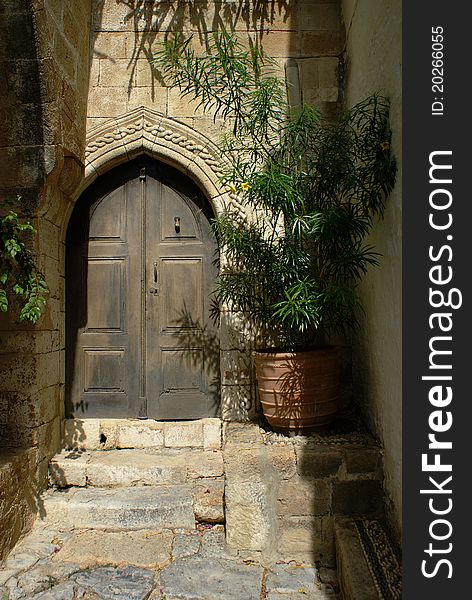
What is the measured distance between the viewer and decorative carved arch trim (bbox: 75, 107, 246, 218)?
3.85 meters

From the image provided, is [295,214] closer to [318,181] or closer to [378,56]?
[318,181]

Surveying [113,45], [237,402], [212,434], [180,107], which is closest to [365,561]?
[237,402]

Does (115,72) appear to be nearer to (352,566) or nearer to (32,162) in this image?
(32,162)

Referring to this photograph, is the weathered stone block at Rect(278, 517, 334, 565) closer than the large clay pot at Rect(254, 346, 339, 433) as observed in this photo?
Yes

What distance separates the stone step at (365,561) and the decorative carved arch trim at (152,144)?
2.24m

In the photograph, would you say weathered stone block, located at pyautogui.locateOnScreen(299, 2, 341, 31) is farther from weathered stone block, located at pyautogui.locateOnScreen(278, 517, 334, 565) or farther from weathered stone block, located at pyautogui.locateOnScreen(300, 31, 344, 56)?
weathered stone block, located at pyautogui.locateOnScreen(278, 517, 334, 565)

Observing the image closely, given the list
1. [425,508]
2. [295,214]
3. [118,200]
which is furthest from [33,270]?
[425,508]

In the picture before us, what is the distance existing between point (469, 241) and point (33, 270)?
235cm

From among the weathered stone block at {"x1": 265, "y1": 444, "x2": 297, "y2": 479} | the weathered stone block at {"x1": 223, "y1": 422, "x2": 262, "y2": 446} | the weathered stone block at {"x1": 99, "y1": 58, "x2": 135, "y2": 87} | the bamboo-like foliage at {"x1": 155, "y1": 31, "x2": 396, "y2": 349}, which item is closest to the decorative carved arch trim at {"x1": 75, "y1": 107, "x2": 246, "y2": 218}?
the weathered stone block at {"x1": 99, "y1": 58, "x2": 135, "y2": 87}

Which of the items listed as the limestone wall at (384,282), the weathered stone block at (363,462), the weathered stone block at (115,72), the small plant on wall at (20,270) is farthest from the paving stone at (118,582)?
the weathered stone block at (115,72)

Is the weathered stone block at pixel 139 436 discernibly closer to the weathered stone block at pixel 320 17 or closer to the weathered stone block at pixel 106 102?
the weathered stone block at pixel 106 102

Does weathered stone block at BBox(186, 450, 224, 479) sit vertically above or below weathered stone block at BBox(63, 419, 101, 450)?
below

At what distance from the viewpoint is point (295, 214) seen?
2971 mm

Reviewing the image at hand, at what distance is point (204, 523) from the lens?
3336 millimetres
